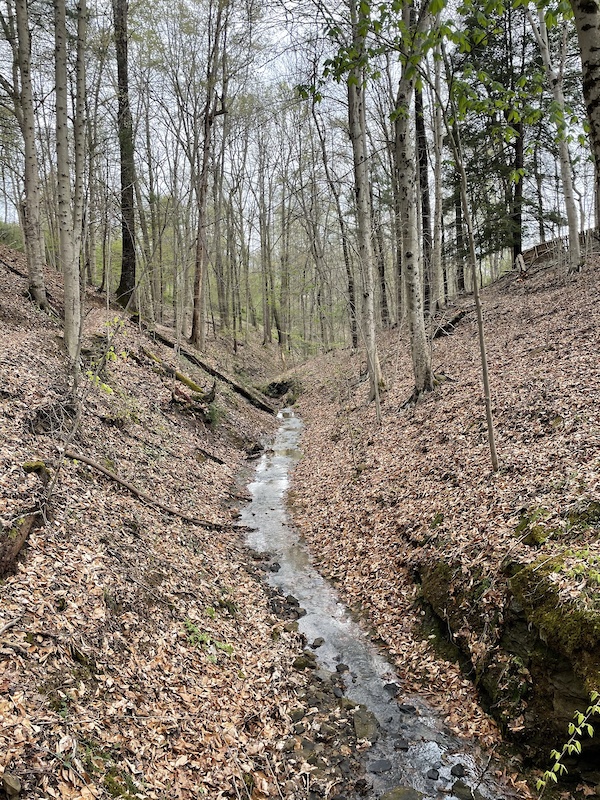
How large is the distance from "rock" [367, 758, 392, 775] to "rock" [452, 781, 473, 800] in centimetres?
62

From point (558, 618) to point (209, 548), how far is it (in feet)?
18.1

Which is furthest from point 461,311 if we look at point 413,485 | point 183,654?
point 183,654

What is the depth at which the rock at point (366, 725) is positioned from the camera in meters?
4.95

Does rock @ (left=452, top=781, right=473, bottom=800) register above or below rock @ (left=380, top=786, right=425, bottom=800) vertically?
above

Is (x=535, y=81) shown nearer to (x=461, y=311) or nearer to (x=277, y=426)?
(x=461, y=311)

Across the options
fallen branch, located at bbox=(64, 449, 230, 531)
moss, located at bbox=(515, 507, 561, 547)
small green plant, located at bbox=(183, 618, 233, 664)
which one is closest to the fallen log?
fallen branch, located at bbox=(64, 449, 230, 531)

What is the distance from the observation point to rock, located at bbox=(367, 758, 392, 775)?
4.57m

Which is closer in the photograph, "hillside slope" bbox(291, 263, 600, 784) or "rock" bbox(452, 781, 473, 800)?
"rock" bbox(452, 781, 473, 800)

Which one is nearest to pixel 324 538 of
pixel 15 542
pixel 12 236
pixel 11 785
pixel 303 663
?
pixel 303 663

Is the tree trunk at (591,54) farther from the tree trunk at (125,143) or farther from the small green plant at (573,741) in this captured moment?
the tree trunk at (125,143)

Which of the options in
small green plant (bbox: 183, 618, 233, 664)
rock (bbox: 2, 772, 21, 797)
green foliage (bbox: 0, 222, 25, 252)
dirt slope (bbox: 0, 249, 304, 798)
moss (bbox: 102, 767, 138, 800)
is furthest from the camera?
green foliage (bbox: 0, 222, 25, 252)

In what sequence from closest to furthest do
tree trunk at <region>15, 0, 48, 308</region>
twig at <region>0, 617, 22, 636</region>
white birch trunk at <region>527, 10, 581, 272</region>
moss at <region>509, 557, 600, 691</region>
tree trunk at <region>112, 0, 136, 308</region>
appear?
twig at <region>0, 617, 22, 636</region>
moss at <region>509, 557, 600, 691</region>
tree trunk at <region>15, 0, 48, 308</region>
white birch trunk at <region>527, 10, 581, 272</region>
tree trunk at <region>112, 0, 136, 308</region>

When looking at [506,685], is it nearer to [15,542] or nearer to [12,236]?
[15,542]

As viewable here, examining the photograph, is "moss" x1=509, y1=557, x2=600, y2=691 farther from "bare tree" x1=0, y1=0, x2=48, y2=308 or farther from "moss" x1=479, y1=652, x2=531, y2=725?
"bare tree" x1=0, y1=0, x2=48, y2=308
